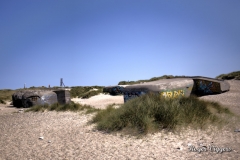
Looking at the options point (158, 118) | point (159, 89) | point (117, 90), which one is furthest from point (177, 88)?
point (117, 90)

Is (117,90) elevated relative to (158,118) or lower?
elevated

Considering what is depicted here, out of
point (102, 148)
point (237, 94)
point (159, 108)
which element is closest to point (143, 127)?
point (159, 108)

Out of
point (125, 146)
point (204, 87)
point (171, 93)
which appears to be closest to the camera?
point (125, 146)

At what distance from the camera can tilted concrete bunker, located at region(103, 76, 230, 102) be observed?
10.7 meters

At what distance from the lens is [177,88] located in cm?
1198

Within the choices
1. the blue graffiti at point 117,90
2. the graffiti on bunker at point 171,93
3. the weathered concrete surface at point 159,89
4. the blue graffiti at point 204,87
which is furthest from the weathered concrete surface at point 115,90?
the graffiti on bunker at point 171,93

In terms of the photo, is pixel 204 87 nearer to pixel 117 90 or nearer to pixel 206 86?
pixel 206 86

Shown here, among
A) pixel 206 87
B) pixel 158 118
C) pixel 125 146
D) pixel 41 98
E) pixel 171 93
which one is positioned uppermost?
pixel 206 87

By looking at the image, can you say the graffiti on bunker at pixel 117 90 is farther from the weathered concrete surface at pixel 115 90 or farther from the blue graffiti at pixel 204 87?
the blue graffiti at pixel 204 87

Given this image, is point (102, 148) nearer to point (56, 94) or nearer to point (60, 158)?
point (60, 158)

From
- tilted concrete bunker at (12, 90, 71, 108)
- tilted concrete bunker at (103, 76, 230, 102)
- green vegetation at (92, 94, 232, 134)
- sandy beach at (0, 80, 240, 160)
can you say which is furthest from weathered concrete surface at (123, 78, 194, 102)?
tilted concrete bunker at (12, 90, 71, 108)

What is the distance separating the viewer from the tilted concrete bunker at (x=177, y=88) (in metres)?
10.7

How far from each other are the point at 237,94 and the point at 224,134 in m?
11.2

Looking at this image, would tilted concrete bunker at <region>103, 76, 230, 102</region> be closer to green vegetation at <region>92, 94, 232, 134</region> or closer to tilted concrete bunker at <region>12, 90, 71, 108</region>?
green vegetation at <region>92, 94, 232, 134</region>
